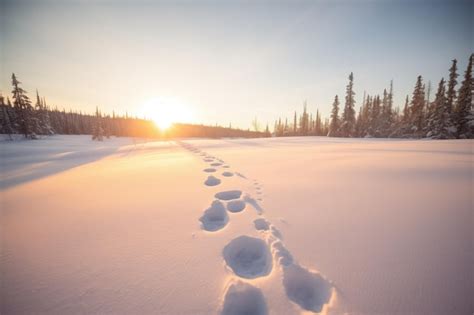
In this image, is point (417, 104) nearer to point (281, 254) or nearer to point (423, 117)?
point (423, 117)

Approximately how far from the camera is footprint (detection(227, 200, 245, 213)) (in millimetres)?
2286

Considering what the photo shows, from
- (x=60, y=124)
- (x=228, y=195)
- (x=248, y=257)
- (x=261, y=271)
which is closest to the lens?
(x=261, y=271)

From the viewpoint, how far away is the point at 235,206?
2352 mm

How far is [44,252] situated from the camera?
1.55m

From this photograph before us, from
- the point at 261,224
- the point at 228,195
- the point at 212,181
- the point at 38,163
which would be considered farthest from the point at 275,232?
the point at 38,163

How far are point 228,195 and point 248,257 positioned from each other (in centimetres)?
125

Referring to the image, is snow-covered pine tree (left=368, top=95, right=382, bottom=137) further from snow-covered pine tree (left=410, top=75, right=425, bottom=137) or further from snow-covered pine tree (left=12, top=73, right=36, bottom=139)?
snow-covered pine tree (left=12, top=73, right=36, bottom=139)

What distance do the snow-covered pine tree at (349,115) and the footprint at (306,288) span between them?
33095 millimetres

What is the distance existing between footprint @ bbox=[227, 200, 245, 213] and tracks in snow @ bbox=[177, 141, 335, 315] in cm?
15

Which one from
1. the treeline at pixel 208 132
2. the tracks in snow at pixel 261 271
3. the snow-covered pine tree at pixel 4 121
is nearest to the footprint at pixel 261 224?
the tracks in snow at pixel 261 271

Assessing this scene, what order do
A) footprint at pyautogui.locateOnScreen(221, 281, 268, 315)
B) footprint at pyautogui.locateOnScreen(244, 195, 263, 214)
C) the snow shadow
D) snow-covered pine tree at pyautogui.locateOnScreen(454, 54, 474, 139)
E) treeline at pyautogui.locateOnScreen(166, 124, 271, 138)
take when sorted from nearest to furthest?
footprint at pyautogui.locateOnScreen(221, 281, 268, 315) < footprint at pyautogui.locateOnScreen(244, 195, 263, 214) < the snow shadow < snow-covered pine tree at pyautogui.locateOnScreen(454, 54, 474, 139) < treeline at pyautogui.locateOnScreen(166, 124, 271, 138)

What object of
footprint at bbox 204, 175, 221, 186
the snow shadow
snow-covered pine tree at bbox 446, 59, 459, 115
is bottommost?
the snow shadow

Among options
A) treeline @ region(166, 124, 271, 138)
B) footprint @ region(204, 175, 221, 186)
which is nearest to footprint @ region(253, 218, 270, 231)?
footprint @ region(204, 175, 221, 186)

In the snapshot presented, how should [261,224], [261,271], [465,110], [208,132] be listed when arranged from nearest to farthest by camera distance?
1. [261,271]
2. [261,224]
3. [465,110]
4. [208,132]
